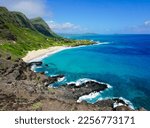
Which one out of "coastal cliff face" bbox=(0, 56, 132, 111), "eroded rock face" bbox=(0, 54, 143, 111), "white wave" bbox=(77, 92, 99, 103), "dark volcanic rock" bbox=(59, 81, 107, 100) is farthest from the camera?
"dark volcanic rock" bbox=(59, 81, 107, 100)

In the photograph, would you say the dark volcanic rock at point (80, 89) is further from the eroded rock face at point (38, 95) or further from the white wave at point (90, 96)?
the white wave at point (90, 96)

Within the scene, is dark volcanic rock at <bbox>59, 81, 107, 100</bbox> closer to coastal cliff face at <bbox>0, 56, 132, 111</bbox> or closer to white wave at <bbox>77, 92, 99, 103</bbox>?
coastal cliff face at <bbox>0, 56, 132, 111</bbox>

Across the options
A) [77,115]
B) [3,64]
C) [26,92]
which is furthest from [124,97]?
[77,115]

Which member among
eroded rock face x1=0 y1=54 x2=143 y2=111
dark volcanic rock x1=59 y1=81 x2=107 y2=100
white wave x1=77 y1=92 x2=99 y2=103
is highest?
eroded rock face x1=0 y1=54 x2=143 y2=111

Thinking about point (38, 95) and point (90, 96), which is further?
point (90, 96)

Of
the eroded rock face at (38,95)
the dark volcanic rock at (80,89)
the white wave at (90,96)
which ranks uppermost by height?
the eroded rock face at (38,95)

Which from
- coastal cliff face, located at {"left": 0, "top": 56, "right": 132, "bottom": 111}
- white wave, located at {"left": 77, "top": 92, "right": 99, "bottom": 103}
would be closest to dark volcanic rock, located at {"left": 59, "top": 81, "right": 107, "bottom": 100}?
coastal cliff face, located at {"left": 0, "top": 56, "right": 132, "bottom": 111}

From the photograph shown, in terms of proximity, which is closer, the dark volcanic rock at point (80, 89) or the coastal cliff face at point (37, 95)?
the coastal cliff face at point (37, 95)

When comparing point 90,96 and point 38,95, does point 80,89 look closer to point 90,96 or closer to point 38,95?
point 90,96

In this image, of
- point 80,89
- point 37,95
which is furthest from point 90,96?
point 37,95

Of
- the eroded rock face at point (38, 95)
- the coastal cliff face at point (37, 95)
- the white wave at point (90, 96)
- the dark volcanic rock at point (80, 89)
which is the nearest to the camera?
the coastal cliff face at point (37, 95)

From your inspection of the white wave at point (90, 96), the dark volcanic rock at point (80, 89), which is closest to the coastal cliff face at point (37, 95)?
the dark volcanic rock at point (80, 89)

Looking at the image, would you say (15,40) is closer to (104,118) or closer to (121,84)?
(121,84)
